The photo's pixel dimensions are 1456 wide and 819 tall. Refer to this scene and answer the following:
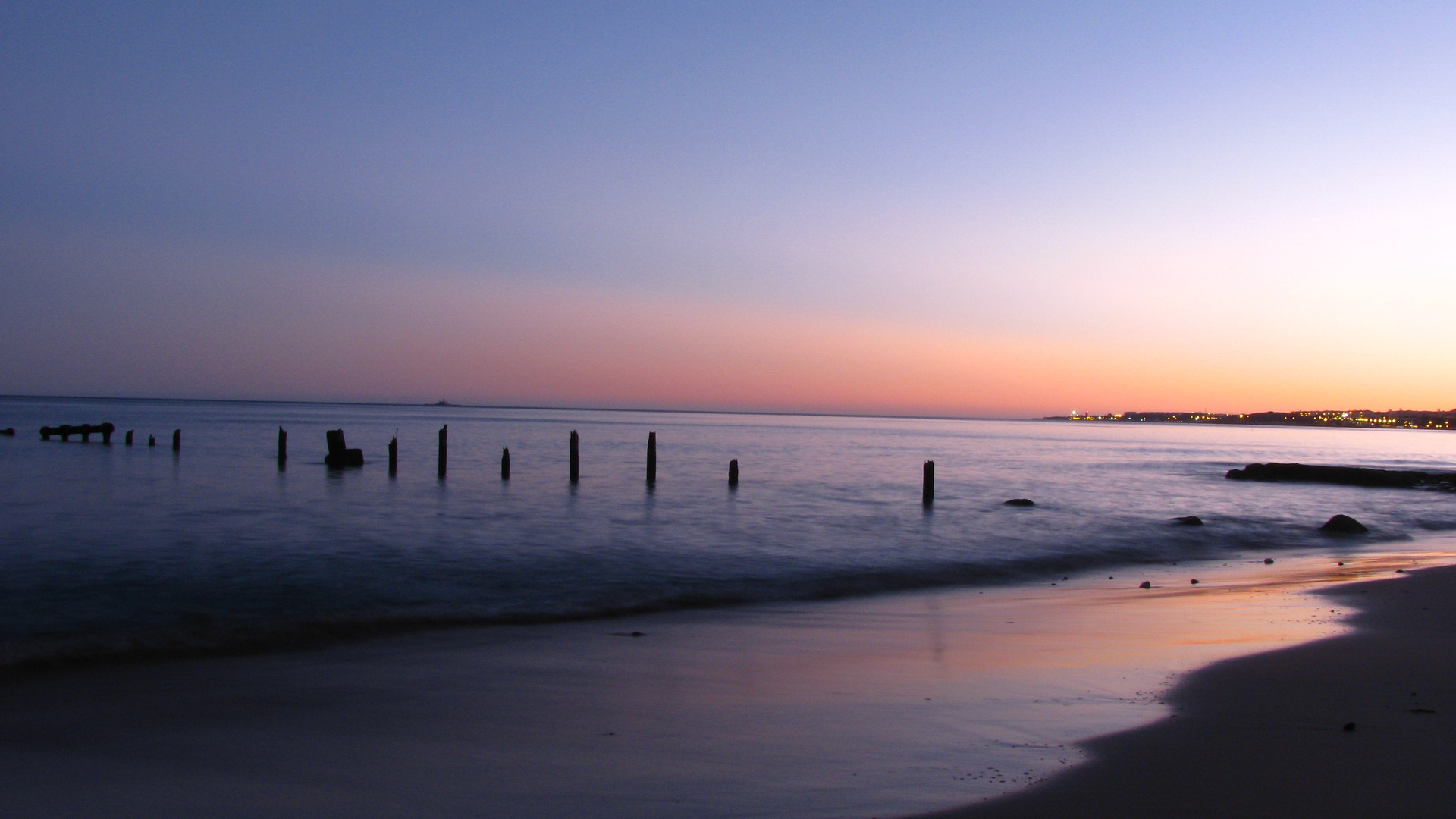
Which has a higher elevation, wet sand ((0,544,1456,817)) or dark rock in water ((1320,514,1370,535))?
wet sand ((0,544,1456,817))

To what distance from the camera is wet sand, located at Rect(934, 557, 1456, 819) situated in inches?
175

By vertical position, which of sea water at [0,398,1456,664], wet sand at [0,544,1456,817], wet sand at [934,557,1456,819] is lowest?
sea water at [0,398,1456,664]

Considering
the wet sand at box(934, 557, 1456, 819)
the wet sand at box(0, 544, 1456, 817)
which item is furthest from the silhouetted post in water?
the wet sand at box(934, 557, 1456, 819)

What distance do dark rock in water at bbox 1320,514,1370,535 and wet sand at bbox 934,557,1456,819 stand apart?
55.6ft

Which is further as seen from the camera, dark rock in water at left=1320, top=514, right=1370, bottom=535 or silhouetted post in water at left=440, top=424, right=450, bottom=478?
silhouetted post in water at left=440, top=424, right=450, bottom=478

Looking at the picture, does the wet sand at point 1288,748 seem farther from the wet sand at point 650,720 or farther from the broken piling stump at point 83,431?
the broken piling stump at point 83,431

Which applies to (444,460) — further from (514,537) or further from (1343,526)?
(1343,526)

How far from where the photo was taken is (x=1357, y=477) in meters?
40.3

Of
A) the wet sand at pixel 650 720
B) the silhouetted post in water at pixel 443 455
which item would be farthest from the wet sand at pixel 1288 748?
the silhouetted post in water at pixel 443 455

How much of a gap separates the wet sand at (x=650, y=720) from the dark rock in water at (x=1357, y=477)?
3576 cm

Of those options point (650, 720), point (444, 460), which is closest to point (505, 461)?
point (444, 460)

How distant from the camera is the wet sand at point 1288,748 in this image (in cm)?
445

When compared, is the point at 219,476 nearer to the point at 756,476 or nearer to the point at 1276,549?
the point at 756,476

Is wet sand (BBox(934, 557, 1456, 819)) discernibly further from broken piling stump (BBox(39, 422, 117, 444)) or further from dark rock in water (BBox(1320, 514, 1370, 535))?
broken piling stump (BBox(39, 422, 117, 444))
